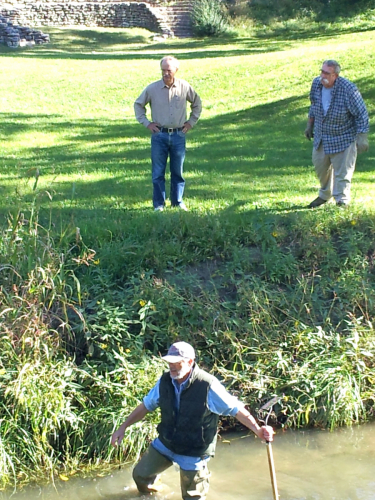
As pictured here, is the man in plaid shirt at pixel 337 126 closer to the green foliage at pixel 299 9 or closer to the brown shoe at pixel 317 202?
the brown shoe at pixel 317 202

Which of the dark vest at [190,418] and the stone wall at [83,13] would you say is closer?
the dark vest at [190,418]

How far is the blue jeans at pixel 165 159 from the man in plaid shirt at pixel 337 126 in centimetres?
165

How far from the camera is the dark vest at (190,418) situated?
4.86 m

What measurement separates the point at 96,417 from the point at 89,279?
5.71 feet

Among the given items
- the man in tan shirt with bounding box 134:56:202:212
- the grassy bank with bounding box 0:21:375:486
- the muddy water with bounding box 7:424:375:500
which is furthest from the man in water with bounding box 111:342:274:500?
the man in tan shirt with bounding box 134:56:202:212

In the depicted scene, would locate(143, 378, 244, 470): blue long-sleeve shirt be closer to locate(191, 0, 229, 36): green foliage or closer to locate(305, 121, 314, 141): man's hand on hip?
locate(305, 121, 314, 141): man's hand on hip

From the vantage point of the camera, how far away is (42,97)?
1842 cm

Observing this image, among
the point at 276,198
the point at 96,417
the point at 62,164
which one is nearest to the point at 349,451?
the point at 96,417

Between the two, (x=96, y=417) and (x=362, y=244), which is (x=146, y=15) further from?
(x=96, y=417)

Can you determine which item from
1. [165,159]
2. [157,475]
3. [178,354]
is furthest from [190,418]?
[165,159]

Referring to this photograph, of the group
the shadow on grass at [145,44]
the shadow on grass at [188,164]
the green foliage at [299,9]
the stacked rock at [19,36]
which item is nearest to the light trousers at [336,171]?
the shadow on grass at [188,164]

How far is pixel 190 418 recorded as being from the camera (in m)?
4.90

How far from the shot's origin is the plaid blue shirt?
8.58 metres

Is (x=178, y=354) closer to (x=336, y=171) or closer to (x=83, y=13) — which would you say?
(x=336, y=171)
